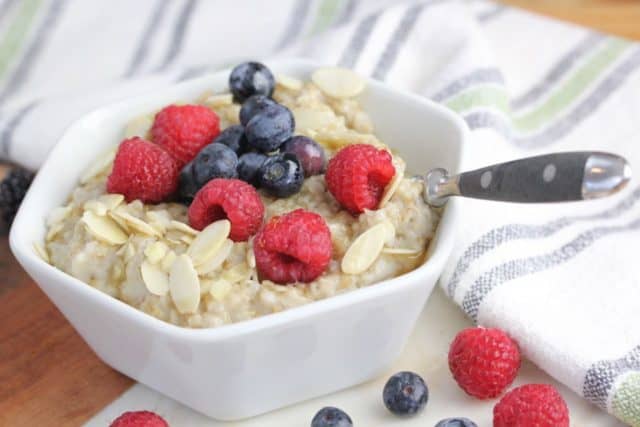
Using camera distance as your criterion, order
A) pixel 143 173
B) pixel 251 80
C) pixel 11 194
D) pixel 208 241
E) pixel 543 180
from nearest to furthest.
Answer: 1. pixel 543 180
2. pixel 208 241
3. pixel 143 173
4. pixel 251 80
5. pixel 11 194

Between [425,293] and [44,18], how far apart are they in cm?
160

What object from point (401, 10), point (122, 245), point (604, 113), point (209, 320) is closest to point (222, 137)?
point (122, 245)

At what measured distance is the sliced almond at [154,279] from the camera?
1.49m

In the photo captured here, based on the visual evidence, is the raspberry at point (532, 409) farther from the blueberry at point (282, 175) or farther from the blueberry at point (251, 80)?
the blueberry at point (251, 80)

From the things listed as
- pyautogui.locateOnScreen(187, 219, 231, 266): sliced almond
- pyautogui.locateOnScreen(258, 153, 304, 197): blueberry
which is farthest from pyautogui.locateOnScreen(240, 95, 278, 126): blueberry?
pyautogui.locateOnScreen(187, 219, 231, 266): sliced almond

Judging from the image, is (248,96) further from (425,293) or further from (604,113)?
(604,113)

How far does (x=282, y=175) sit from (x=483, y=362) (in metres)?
0.43

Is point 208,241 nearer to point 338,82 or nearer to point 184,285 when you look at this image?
point 184,285

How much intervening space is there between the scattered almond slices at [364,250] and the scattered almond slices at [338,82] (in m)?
0.41

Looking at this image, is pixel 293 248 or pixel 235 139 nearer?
pixel 293 248

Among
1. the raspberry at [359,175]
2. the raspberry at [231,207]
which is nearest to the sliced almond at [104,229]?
the raspberry at [231,207]

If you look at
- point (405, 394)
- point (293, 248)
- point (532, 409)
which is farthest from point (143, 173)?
point (532, 409)

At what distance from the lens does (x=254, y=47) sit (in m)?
2.62

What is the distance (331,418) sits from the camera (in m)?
1.52
